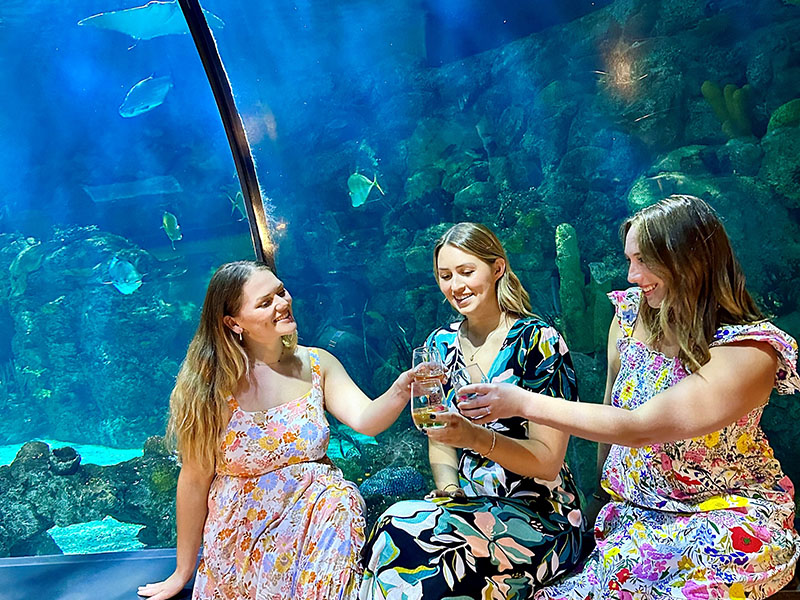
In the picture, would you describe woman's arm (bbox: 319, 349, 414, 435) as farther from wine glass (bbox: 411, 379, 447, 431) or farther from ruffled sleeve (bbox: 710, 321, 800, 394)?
ruffled sleeve (bbox: 710, 321, 800, 394)

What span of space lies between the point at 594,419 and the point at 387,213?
3.79m

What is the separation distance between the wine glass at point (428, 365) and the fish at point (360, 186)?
11.9 feet

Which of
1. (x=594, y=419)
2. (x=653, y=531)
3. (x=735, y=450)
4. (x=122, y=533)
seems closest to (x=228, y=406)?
(x=594, y=419)

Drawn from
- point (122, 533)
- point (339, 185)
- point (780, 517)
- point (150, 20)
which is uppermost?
point (150, 20)

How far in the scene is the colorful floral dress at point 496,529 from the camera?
6.57 feet

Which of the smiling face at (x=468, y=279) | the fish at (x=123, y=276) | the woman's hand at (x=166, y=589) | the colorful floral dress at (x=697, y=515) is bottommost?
the woman's hand at (x=166, y=589)

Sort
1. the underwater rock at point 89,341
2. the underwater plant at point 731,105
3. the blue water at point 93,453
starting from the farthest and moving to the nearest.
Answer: the underwater rock at point 89,341, the blue water at point 93,453, the underwater plant at point 731,105

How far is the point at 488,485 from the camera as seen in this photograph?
2.36 m

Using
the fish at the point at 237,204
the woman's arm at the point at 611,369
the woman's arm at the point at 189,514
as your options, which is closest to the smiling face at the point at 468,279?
the woman's arm at the point at 611,369

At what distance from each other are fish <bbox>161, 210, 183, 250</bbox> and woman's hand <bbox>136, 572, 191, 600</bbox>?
4.12 metres

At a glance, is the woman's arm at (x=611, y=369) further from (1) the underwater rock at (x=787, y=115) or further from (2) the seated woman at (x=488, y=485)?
(1) the underwater rock at (x=787, y=115)

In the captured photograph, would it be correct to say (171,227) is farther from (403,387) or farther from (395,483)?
(403,387)

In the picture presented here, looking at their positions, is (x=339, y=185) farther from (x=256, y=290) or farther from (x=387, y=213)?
(x=256, y=290)

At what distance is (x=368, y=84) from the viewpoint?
18.0 feet
